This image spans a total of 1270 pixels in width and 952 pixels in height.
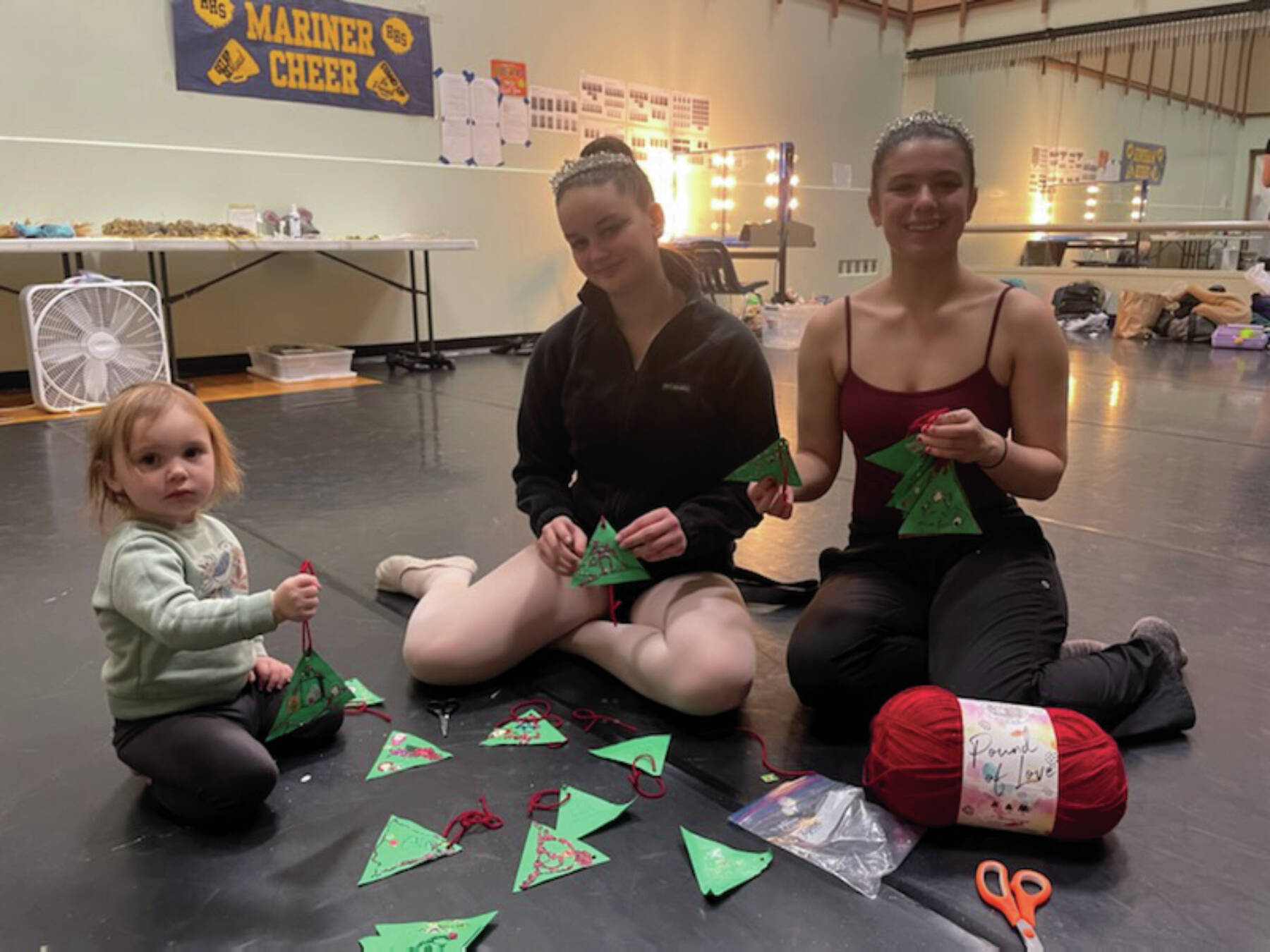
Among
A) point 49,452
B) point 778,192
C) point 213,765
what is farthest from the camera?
point 778,192

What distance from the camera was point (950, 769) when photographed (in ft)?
3.46

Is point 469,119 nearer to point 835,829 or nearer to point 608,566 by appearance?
point 608,566

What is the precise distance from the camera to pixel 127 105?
4.37 m

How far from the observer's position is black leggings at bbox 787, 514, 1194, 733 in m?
1.25

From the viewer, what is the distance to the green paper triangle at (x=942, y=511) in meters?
1.27

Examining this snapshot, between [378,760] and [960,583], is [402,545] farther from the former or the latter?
[960,583]

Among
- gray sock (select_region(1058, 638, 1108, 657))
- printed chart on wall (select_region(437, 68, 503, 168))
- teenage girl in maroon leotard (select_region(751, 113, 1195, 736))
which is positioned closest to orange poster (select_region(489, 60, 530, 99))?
printed chart on wall (select_region(437, 68, 503, 168))

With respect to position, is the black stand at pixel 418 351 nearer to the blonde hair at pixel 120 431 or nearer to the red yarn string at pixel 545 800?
the blonde hair at pixel 120 431

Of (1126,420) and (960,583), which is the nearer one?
A: (960,583)

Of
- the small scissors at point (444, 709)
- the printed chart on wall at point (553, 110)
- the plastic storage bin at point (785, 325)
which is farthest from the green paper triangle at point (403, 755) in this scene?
the printed chart on wall at point (553, 110)

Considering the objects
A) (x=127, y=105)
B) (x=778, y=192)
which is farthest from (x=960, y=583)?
(x=778, y=192)

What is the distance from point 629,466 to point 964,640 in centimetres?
57

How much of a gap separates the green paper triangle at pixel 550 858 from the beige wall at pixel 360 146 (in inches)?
168

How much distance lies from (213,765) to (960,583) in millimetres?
989
